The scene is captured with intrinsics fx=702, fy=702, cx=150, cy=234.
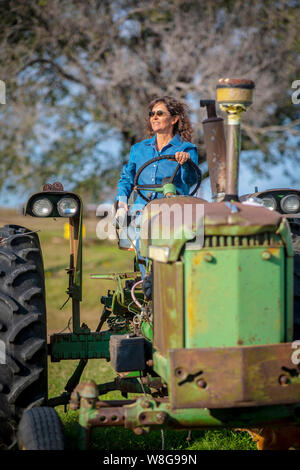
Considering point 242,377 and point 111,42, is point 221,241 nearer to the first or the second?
point 242,377

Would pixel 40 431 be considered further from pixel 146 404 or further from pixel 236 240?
pixel 236 240

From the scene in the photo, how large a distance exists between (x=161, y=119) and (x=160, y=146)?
193mm

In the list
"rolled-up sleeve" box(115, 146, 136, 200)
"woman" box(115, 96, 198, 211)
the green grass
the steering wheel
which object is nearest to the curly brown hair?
"woman" box(115, 96, 198, 211)

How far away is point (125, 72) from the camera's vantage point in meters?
14.4

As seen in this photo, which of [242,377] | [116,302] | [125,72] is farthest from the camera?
[125,72]

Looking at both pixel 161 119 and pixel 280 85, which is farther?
pixel 280 85

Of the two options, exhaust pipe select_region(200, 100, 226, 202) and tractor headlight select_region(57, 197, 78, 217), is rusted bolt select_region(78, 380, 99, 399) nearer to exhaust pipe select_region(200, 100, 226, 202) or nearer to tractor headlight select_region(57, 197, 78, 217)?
exhaust pipe select_region(200, 100, 226, 202)

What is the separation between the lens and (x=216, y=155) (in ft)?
11.7

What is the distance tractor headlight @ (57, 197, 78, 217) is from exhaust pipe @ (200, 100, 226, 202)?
1.29 metres

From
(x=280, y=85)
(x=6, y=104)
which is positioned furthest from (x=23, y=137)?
(x=280, y=85)

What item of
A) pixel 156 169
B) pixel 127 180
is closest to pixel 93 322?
pixel 127 180

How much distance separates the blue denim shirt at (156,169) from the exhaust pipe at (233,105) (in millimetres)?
1242

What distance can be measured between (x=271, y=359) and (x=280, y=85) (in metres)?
12.8

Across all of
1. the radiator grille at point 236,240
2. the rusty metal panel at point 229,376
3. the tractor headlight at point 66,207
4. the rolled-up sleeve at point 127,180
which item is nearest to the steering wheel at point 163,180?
the tractor headlight at point 66,207
